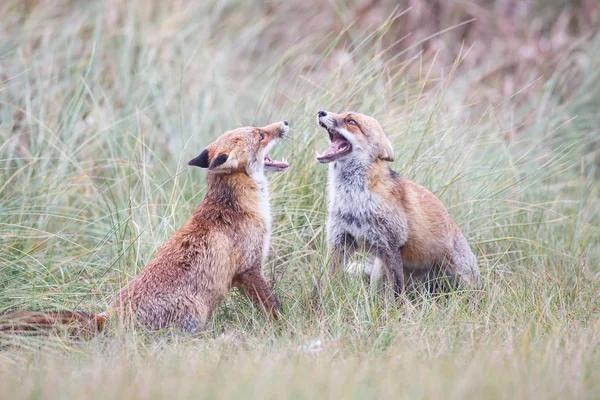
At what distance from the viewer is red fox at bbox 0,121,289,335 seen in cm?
531

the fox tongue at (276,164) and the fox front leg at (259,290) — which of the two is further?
the fox tongue at (276,164)

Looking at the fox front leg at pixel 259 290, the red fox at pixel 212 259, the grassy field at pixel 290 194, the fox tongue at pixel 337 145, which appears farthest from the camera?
the fox tongue at pixel 337 145

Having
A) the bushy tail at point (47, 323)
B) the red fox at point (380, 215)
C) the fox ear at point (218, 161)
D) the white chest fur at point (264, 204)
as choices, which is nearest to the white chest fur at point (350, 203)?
the red fox at point (380, 215)

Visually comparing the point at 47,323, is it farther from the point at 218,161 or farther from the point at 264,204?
the point at 264,204

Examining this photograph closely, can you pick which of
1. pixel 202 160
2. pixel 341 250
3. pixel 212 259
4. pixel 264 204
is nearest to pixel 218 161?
pixel 202 160

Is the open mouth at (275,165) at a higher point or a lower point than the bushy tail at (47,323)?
higher

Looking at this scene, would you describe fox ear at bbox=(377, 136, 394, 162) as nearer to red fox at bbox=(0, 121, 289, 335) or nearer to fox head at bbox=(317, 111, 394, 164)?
fox head at bbox=(317, 111, 394, 164)

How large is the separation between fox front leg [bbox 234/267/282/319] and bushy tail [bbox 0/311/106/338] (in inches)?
42.4

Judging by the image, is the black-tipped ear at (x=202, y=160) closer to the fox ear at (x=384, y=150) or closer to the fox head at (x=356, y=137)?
the fox head at (x=356, y=137)

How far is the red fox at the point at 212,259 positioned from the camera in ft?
17.4

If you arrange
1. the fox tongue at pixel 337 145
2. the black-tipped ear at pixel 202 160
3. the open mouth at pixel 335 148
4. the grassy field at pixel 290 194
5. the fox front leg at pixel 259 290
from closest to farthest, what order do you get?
the grassy field at pixel 290 194
the fox front leg at pixel 259 290
the black-tipped ear at pixel 202 160
the open mouth at pixel 335 148
the fox tongue at pixel 337 145

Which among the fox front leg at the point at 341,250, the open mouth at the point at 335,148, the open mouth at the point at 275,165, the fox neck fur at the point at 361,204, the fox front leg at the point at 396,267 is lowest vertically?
the fox front leg at the point at 396,267

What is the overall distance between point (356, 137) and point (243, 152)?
0.92 metres

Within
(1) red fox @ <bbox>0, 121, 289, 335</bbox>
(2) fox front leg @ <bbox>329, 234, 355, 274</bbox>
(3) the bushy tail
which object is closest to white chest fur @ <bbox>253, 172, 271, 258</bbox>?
(1) red fox @ <bbox>0, 121, 289, 335</bbox>
